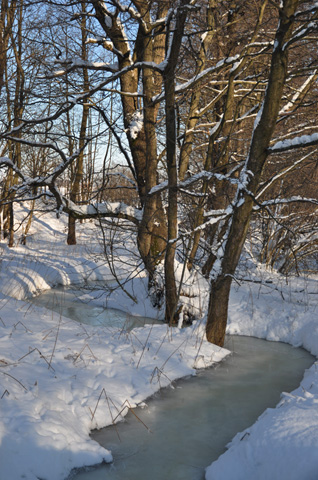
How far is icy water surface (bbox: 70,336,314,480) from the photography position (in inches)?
129

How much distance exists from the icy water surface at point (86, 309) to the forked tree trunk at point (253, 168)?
192 cm

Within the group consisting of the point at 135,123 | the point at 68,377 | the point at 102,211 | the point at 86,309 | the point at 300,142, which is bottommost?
the point at 86,309

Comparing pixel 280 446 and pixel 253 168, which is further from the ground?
A: pixel 253 168

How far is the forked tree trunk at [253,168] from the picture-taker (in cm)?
502

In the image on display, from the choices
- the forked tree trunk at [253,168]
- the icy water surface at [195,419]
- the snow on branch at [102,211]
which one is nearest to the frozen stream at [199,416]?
the icy water surface at [195,419]

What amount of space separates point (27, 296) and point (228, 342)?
4549 mm

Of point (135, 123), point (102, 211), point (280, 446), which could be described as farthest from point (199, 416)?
point (135, 123)

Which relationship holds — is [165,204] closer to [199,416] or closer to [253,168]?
[253,168]

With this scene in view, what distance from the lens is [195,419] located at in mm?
4121

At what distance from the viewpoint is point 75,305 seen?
8688mm

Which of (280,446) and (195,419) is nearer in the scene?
(280,446)

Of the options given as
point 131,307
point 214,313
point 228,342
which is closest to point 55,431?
point 214,313

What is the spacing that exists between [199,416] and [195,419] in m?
0.08

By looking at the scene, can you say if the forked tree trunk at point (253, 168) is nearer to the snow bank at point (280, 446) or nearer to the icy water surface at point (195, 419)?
the icy water surface at point (195, 419)
